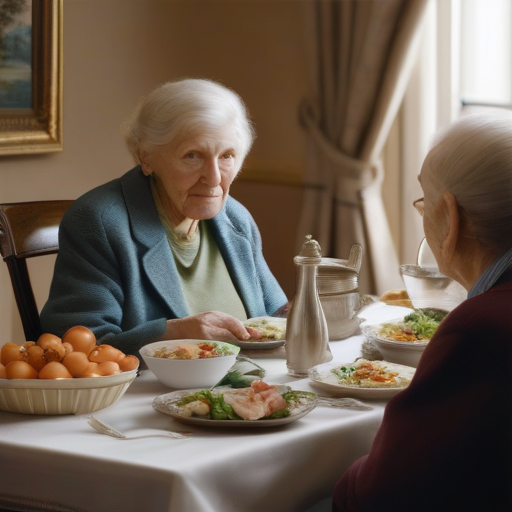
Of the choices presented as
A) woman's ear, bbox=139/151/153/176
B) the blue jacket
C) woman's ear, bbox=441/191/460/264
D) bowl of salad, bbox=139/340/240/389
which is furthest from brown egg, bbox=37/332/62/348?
woman's ear, bbox=139/151/153/176

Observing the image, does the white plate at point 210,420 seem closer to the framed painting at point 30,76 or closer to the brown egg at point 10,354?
the brown egg at point 10,354

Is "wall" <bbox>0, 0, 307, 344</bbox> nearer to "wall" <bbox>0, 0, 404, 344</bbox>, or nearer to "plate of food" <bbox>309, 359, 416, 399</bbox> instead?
"wall" <bbox>0, 0, 404, 344</bbox>

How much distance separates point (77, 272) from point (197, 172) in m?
0.48

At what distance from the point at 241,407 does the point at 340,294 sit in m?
0.73

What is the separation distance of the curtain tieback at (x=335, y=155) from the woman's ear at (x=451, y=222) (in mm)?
2674

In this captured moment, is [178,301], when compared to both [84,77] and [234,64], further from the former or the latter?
[234,64]

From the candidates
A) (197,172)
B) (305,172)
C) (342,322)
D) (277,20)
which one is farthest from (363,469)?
(277,20)

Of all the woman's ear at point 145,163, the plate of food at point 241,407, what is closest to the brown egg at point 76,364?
the plate of food at point 241,407

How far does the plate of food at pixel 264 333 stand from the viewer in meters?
2.20

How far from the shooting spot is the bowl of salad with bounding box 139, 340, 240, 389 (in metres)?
1.82

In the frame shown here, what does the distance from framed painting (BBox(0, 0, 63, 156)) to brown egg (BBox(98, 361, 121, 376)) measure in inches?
85.7

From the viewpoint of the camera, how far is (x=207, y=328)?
2.14 meters

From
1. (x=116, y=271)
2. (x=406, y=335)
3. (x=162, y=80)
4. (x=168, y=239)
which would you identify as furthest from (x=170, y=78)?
(x=406, y=335)

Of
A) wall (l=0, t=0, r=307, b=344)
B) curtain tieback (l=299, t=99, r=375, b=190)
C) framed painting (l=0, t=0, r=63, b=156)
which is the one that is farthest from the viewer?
curtain tieback (l=299, t=99, r=375, b=190)
